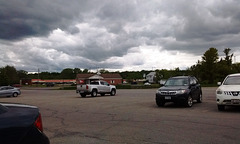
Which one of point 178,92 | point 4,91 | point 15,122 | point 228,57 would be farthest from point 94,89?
point 228,57

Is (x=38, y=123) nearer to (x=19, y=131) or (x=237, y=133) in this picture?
(x=19, y=131)

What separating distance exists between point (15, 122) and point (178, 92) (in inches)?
408

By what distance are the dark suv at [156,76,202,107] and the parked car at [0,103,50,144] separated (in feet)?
32.1

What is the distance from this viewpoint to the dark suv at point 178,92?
41.1ft

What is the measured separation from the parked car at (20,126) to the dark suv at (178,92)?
32.1 feet

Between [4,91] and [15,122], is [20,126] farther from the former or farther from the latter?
[4,91]

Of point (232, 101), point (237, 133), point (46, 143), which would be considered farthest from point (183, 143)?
point (232, 101)

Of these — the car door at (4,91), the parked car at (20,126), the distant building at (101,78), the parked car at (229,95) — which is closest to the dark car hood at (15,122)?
the parked car at (20,126)

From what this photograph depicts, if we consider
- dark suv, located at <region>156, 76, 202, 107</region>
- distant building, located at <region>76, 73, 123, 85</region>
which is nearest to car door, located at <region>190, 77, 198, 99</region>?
dark suv, located at <region>156, 76, 202, 107</region>

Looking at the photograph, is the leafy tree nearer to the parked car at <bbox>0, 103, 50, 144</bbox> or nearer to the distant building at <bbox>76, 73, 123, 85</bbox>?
the distant building at <bbox>76, 73, 123, 85</bbox>

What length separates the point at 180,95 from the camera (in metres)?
12.5

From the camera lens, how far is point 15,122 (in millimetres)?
3207

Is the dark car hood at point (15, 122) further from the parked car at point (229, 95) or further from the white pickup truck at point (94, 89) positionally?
the white pickup truck at point (94, 89)

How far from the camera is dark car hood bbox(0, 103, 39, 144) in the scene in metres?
3.03
